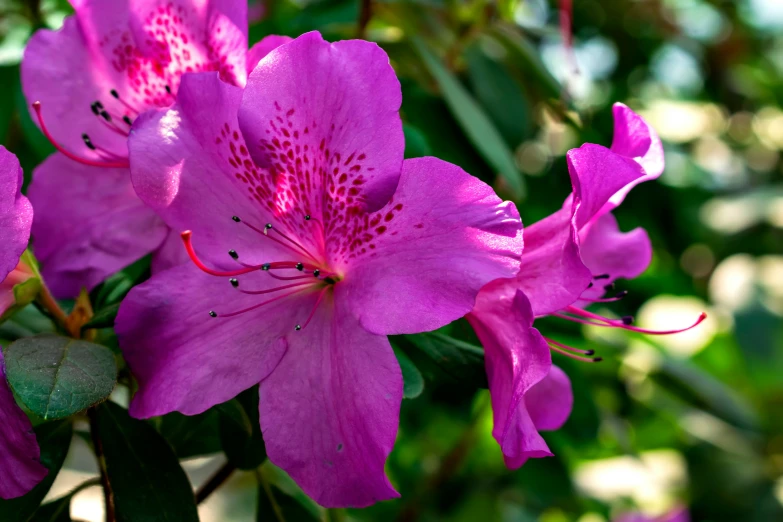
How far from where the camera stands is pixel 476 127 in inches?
41.2

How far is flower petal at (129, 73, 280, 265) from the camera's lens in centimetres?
67

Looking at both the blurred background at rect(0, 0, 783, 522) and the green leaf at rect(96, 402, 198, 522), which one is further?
the blurred background at rect(0, 0, 783, 522)

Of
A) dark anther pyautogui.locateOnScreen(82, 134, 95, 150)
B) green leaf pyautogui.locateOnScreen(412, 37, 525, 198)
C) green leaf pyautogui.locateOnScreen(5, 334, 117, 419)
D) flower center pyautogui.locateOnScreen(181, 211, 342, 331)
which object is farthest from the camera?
green leaf pyautogui.locateOnScreen(412, 37, 525, 198)

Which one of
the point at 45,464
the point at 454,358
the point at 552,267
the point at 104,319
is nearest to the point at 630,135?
the point at 552,267

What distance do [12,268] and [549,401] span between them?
496mm

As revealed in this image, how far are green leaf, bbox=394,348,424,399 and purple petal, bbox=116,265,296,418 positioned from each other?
0.12 meters

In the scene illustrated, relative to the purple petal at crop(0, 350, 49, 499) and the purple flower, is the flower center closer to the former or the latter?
the purple flower

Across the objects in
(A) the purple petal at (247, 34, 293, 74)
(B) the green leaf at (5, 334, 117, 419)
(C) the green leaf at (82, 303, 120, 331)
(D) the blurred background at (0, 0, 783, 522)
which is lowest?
(D) the blurred background at (0, 0, 783, 522)

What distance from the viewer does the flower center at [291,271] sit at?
695 mm

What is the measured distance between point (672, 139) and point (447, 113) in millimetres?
1379

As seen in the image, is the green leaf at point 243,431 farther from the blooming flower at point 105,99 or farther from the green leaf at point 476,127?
the green leaf at point 476,127

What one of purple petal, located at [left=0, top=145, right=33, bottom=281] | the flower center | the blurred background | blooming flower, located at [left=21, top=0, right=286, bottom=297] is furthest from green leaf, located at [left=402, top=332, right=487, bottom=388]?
purple petal, located at [left=0, top=145, right=33, bottom=281]

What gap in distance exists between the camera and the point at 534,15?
2406 millimetres

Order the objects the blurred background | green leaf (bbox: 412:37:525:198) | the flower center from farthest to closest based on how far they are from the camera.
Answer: the blurred background < green leaf (bbox: 412:37:525:198) < the flower center
